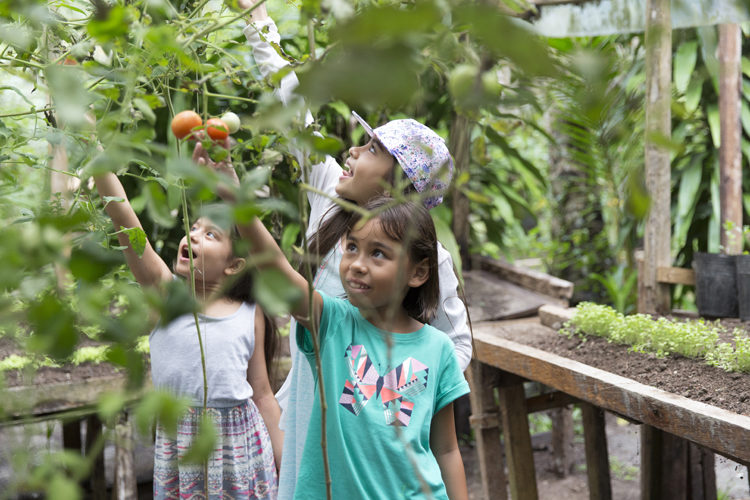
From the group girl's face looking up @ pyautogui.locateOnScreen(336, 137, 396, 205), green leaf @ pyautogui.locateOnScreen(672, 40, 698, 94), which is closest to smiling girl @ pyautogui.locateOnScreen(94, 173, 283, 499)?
girl's face looking up @ pyautogui.locateOnScreen(336, 137, 396, 205)

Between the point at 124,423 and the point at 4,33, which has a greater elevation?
the point at 4,33

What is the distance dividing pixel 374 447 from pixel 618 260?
16.2 feet

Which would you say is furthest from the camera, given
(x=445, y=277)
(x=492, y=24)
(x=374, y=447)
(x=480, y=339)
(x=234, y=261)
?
(x=480, y=339)

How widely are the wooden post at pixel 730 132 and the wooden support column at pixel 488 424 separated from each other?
124cm

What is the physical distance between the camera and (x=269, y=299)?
0.46m

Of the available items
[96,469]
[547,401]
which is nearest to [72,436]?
[96,469]

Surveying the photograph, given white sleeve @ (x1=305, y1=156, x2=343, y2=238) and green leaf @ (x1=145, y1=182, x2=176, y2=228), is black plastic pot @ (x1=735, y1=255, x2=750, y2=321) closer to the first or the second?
white sleeve @ (x1=305, y1=156, x2=343, y2=238)

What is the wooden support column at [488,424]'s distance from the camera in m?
2.81

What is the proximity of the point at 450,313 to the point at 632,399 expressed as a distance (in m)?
0.70

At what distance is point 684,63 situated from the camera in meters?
3.99

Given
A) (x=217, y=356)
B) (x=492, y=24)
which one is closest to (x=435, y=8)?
(x=492, y=24)

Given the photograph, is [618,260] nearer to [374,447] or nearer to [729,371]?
[729,371]

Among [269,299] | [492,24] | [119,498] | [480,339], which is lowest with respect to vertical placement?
[119,498]

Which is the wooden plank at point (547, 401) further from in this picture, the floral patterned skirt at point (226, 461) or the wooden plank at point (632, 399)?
the floral patterned skirt at point (226, 461)
